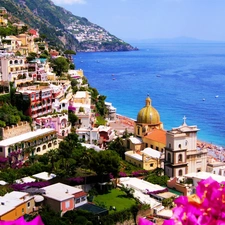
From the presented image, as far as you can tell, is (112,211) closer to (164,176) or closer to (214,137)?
(164,176)

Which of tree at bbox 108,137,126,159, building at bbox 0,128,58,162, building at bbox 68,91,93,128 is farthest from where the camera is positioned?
building at bbox 68,91,93,128

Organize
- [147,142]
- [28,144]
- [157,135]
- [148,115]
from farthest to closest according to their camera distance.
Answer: [148,115]
[147,142]
[157,135]
[28,144]

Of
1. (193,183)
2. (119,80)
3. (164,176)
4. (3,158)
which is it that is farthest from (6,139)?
(119,80)

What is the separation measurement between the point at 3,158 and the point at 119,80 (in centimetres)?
7500

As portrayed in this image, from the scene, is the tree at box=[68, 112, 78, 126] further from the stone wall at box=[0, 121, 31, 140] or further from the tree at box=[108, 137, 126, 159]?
the stone wall at box=[0, 121, 31, 140]

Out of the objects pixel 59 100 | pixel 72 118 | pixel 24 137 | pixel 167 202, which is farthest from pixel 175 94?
pixel 167 202

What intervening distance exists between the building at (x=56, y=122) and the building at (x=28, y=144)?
1.77 metres

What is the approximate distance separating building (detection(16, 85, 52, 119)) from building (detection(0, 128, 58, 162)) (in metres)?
2.71

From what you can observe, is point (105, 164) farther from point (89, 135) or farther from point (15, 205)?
point (89, 135)

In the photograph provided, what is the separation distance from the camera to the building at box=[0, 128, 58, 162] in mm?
26344

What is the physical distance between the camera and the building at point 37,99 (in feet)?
107

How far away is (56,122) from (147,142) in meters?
7.07

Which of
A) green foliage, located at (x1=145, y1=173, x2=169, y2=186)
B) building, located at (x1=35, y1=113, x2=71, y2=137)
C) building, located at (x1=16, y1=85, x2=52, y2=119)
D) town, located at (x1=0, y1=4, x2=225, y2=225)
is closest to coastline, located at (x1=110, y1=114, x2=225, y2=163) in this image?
town, located at (x1=0, y1=4, x2=225, y2=225)

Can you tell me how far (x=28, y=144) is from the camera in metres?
27.7
